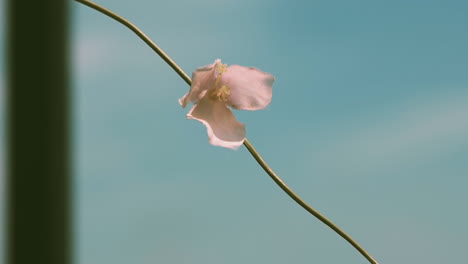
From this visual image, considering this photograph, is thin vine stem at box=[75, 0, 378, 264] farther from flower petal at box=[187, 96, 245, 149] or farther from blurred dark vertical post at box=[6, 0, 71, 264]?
blurred dark vertical post at box=[6, 0, 71, 264]

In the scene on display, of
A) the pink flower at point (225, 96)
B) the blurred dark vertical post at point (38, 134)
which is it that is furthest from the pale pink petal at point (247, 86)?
the blurred dark vertical post at point (38, 134)

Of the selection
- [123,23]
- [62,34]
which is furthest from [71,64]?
[123,23]

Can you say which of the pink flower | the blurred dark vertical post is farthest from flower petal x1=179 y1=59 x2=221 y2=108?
the blurred dark vertical post

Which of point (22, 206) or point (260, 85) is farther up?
point (260, 85)

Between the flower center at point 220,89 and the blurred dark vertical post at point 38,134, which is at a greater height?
the flower center at point 220,89

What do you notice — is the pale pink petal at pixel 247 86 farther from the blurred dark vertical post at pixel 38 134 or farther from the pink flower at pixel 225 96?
the blurred dark vertical post at pixel 38 134

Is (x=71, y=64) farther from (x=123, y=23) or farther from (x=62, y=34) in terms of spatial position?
(x=123, y=23)
